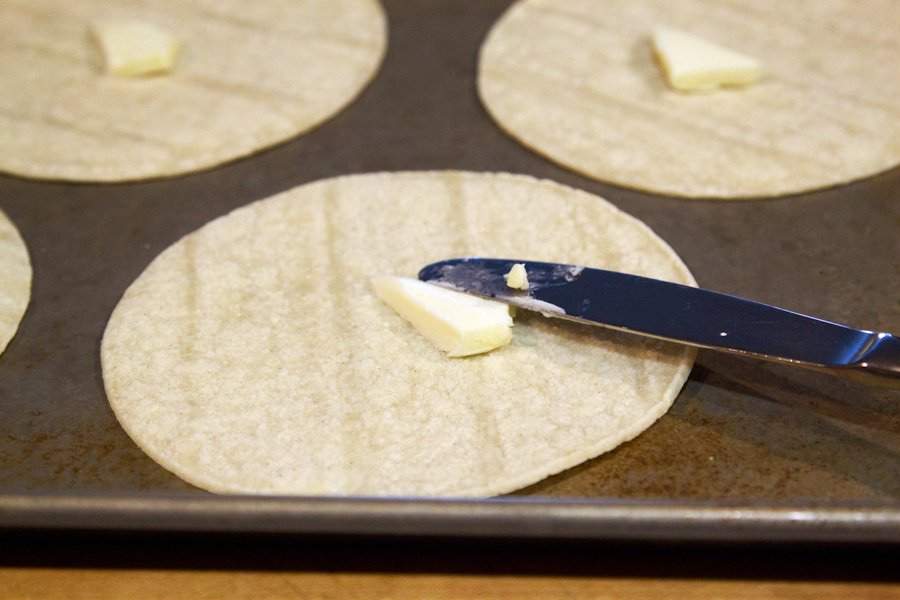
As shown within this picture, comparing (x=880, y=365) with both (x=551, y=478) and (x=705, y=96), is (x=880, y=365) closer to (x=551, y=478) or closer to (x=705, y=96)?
(x=551, y=478)

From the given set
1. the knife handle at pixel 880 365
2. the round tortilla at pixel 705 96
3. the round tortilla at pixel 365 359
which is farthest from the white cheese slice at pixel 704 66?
the knife handle at pixel 880 365

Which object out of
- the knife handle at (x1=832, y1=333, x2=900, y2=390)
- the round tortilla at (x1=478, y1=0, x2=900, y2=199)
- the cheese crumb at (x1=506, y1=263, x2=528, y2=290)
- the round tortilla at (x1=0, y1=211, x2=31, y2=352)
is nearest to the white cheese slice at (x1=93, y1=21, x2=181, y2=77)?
the round tortilla at (x1=0, y1=211, x2=31, y2=352)

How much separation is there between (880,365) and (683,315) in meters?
0.23

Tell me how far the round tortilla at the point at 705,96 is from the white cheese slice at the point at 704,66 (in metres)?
0.02

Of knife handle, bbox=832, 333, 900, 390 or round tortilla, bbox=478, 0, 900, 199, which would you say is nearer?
knife handle, bbox=832, 333, 900, 390

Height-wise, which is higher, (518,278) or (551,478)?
(518,278)

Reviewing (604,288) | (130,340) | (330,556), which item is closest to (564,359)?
(604,288)

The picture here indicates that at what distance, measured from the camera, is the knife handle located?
811mm

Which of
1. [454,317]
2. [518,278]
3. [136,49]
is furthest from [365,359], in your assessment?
[136,49]

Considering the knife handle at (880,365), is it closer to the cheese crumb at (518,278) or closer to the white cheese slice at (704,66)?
the cheese crumb at (518,278)

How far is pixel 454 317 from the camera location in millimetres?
991

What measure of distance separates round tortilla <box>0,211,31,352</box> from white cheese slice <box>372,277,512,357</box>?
632mm

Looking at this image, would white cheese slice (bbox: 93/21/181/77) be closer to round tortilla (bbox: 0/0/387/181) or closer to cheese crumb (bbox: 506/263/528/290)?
round tortilla (bbox: 0/0/387/181)

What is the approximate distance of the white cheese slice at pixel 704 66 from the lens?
4.76 ft
